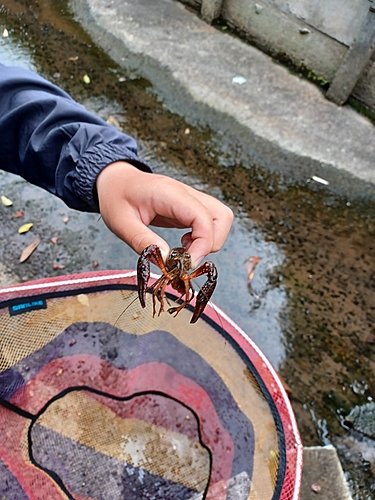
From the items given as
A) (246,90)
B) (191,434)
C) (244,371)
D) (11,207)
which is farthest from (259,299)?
(246,90)

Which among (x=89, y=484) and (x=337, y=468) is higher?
(x=337, y=468)

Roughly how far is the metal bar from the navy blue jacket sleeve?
283 centimetres

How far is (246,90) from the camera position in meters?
4.27

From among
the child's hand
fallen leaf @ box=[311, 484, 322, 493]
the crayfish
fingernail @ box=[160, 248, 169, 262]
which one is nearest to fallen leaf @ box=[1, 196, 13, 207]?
the child's hand

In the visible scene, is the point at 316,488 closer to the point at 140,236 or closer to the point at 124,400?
→ the point at 124,400

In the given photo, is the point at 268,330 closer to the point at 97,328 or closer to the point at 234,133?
the point at 97,328

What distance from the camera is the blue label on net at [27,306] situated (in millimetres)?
2365

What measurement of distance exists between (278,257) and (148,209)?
68.9 inches

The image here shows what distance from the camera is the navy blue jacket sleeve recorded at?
1.82 metres

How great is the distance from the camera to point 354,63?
12.7 feet

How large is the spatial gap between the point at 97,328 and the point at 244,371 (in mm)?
895

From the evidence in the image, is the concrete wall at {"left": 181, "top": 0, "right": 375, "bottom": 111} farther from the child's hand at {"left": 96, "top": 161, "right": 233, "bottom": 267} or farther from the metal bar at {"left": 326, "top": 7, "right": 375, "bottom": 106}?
the child's hand at {"left": 96, "top": 161, "right": 233, "bottom": 267}

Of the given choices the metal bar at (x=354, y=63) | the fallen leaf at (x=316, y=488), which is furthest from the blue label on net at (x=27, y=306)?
the metal bar at (x=354, y=63)

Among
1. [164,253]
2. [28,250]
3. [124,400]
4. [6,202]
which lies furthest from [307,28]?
[124,400]
